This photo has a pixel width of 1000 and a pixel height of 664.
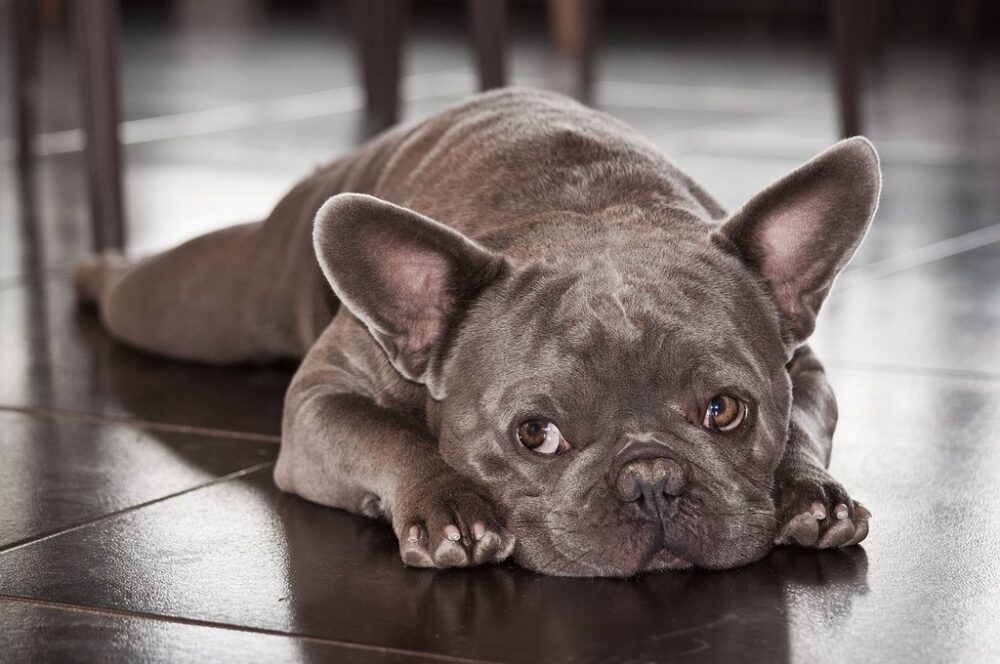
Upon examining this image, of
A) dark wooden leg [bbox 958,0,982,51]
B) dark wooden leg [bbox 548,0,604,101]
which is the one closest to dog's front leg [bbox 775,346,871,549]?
dark wooden leg [bbox 548,0,604,101]

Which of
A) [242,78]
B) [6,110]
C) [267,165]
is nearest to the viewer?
[267,165]

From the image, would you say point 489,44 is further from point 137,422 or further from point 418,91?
point 418,91

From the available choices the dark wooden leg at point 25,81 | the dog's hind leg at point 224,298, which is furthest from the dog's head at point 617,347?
the dark wooden leg at point 25,81

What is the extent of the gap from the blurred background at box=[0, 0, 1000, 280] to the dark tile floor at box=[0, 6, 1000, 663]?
2.3 inches

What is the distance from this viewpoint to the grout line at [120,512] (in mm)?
2678

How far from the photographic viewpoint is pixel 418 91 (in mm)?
8945

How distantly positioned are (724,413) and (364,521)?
644mm

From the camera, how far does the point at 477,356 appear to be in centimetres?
263

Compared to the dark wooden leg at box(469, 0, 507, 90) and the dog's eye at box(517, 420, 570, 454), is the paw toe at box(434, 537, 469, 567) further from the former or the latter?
the dark wooden leg at box(469, 0, 507, 90)

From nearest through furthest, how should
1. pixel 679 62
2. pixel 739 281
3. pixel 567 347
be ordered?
1. pixel 567 347
2. pixel 739 281
3. pixel 679 62

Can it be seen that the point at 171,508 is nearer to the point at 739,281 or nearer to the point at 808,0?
the point at 739,281

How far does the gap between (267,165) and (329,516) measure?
4.06 metres

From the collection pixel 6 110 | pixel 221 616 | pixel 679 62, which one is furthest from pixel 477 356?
pixel 679 62

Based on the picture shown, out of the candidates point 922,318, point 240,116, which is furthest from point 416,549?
point 240,116
